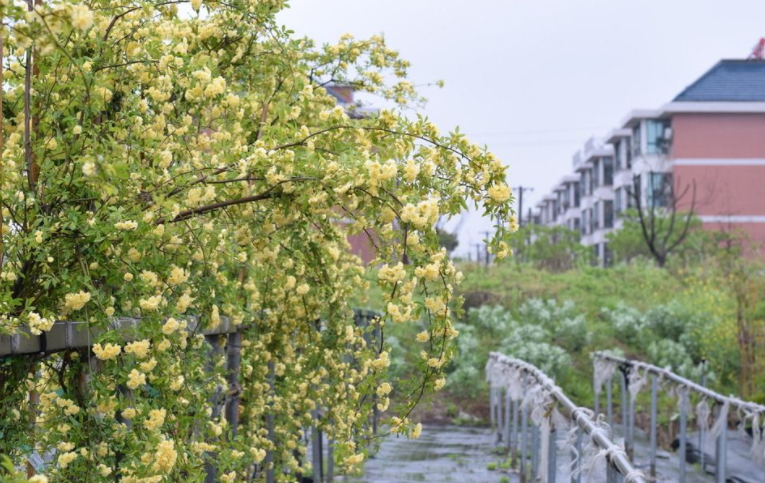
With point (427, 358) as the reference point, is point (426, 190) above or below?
above

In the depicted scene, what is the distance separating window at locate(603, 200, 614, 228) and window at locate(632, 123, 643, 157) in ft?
23.5

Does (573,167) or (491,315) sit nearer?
(491,315)

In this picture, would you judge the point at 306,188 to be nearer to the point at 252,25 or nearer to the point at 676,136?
the point at 252,25

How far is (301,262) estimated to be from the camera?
17.4 ft

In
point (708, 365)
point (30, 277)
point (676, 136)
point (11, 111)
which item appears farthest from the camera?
point (676, 136)

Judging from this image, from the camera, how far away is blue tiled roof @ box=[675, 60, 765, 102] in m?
42.3

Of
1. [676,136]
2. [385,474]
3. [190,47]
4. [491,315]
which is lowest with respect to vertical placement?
[385,474]

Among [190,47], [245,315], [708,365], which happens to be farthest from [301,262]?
[708,365]

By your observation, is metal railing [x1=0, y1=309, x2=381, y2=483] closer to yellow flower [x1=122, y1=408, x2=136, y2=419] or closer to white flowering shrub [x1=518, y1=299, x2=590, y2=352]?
yellow flower [x1=122, y1=408, x2=136, y2=419]

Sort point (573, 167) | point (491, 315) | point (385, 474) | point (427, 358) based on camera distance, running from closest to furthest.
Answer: point (427, 358)
point (385, 474)
point (491, 315)
point (573, 167)

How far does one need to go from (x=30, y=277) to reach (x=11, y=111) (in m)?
0.84

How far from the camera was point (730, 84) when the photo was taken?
43.2 m

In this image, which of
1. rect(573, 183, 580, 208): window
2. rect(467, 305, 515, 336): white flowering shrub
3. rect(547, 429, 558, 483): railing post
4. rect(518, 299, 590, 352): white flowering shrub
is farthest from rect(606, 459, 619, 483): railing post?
rect(573, 183, 580, 208): window

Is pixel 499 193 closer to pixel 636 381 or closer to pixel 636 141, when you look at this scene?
pixel 636 381
